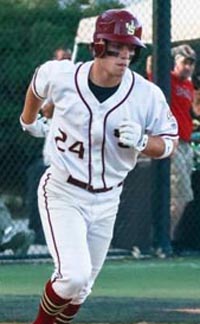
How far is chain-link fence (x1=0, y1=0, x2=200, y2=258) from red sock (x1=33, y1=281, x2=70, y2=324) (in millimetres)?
3990

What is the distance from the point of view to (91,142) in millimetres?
5898

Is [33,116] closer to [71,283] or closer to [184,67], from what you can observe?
[71,283]

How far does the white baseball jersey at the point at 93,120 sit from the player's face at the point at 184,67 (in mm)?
4304

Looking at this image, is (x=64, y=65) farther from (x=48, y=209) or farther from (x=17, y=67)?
(x=17, y=67)

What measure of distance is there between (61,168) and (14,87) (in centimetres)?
468

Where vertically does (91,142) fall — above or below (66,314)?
above

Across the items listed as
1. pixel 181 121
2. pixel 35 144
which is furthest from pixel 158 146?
pixel 35 144

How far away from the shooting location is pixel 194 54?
34.6 ft

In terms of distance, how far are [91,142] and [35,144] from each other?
4.78 m

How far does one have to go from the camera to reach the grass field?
7336mm

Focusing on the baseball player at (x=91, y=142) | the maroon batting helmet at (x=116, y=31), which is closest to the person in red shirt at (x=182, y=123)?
the baseball player at (x=91, y=142)

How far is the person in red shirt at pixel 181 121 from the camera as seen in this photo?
10.3 m

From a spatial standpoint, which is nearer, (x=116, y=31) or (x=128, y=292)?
(x=116, y=31)

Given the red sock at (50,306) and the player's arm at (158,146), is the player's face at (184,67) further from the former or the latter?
the red sock at (50,306)
